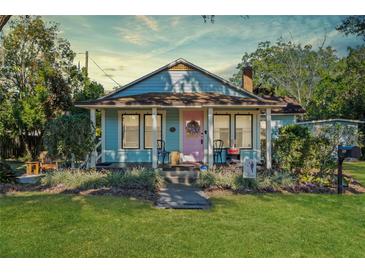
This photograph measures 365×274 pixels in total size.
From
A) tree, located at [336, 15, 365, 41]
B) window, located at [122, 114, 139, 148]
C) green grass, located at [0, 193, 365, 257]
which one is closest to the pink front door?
window, located at [122, 114, 139, 148]

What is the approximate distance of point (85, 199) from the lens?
7.41 metres

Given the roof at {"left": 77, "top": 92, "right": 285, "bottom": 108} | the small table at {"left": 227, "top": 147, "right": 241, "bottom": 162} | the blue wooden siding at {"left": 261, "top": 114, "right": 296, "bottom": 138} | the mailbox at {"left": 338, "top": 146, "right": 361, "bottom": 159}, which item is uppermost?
the roof at {"left": 77, "top": 92, "right": 285, "bottom": 108}

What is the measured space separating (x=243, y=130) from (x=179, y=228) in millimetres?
8884

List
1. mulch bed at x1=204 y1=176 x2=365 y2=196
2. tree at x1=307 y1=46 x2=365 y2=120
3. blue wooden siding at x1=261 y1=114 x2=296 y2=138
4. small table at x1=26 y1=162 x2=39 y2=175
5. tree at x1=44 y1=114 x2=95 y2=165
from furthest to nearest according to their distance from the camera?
tree at x1=307 y1=46 x2=365 y2=120 < blue wooden siding at x1=261 y1=114 x2=296 y2=138 < small table at x1=26 y1=162 x2=39 y2=175 < tree at x1=44 y1=114 x2=95 y2=165 < mulch bed at x1=204 y1=176 x2=365 y2=196

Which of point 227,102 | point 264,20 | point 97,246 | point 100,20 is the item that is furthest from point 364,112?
point 97,246

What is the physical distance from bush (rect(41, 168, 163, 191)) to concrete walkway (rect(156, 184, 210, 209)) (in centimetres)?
48

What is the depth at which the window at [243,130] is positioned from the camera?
13508 millimetres

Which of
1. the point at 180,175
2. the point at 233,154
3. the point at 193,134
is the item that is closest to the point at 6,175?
the point at 180,175

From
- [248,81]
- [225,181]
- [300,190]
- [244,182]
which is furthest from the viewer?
[248,81]

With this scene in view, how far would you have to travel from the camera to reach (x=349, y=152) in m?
8.38

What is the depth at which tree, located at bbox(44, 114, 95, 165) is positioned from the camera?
9.89 meters

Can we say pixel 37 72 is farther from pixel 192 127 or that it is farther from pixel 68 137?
pixel 192 127

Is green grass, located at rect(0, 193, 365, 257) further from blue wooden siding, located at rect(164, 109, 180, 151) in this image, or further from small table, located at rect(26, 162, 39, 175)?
blue wooden siding, located at rect(164, 109, 180, 151)
